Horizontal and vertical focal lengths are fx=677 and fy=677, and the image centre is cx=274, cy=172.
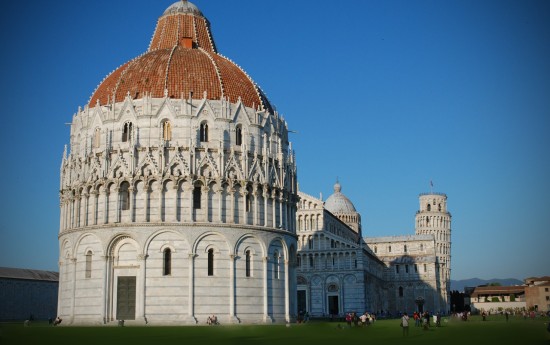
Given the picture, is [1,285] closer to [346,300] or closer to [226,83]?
[346,300]

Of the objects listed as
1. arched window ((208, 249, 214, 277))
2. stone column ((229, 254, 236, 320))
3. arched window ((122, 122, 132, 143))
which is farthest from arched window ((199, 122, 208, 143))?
stone column ((229, 254, 236, 320))

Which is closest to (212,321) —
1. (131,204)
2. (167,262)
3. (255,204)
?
(167,262)

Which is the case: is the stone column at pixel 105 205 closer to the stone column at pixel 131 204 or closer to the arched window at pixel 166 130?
the stone column at pixel 131 204

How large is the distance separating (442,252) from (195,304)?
10716 centimetres

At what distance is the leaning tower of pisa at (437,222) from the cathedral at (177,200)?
9317 cm

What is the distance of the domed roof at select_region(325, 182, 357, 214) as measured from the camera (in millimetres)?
130875

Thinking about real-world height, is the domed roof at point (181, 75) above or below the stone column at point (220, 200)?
above

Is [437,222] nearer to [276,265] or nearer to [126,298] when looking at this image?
[276,265]

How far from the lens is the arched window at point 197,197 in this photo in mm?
51250

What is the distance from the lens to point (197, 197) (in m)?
51.5

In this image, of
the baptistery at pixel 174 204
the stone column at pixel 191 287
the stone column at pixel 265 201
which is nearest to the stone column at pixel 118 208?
the baptistery at pixel 174 204

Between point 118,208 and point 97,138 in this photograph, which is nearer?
point 118,208

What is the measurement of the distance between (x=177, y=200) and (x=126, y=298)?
26.8 ft

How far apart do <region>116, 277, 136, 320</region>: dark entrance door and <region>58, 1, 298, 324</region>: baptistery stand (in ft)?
0.24
